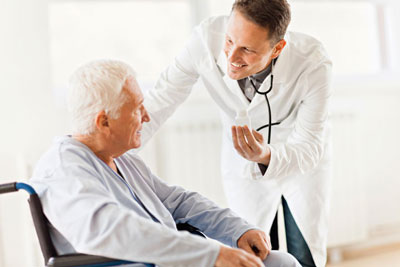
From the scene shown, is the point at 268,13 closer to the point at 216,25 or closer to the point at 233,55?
the point at 233,55

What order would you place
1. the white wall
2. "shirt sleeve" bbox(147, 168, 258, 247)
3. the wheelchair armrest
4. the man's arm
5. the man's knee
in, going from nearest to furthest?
the wheelchair armrest → the man's knee → "shirt sleeve" bbox(147, 168, 258, 247) → the man's arm → the white wall

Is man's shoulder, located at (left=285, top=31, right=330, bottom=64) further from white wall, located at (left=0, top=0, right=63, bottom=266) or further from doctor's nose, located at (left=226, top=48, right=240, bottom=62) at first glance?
white wall, located at (left=0, top=0, right=63, bottom=266)

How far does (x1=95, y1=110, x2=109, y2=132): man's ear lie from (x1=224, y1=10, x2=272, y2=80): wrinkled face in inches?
18.4

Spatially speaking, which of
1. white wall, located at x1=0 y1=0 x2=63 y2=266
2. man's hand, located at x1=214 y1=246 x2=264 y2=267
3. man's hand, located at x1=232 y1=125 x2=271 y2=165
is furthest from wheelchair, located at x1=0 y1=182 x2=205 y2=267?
white wall, located at x1=0 y1=0 x2=63 y2=266

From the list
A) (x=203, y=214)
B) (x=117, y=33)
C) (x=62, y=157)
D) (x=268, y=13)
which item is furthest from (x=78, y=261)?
(x=117, y=33)

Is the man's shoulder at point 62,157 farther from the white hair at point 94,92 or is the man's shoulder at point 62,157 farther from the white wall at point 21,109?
the white wall at point 21,109

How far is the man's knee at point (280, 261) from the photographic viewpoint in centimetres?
153

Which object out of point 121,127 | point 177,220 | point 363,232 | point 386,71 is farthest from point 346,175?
point 121,127

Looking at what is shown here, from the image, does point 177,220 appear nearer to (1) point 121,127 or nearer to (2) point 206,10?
(1) point 121,127

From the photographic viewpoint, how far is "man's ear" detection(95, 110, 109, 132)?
1.44 m

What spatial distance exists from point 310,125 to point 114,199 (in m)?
0.81

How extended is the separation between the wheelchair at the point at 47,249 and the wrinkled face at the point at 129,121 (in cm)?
26

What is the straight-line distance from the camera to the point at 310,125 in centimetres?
190

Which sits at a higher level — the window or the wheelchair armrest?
the window
